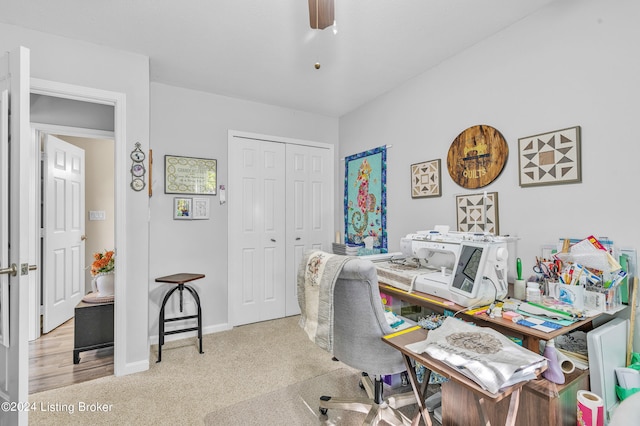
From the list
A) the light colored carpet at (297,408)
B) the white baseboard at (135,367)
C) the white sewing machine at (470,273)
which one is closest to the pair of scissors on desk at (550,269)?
the white sewing machine at (470,273)

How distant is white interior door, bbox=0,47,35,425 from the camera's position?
132 centimetres

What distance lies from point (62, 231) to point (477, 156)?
419cm

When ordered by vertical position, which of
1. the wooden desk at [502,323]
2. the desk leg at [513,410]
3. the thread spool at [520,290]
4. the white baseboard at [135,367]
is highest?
the thread spool at [520,290]

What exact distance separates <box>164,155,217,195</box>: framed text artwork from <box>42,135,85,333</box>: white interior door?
1289 mm

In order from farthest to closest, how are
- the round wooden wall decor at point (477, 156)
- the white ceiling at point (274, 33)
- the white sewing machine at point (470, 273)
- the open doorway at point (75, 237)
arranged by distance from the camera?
the open doorway at point (75, 237), the round wooden wall decor at point (477, 156), the white ceiling at point (274, 33), the white sewing machine at point (470, 273)

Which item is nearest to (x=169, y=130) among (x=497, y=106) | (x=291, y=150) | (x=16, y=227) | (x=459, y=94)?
(x=291, y=150)

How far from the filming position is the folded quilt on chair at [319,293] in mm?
1456

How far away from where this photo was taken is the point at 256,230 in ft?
11.4

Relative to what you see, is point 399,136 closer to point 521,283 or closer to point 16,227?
point 521,283

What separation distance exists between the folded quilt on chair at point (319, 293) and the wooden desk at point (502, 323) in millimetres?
603

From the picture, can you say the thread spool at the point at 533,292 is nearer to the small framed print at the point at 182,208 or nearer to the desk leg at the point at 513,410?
the desk leg at the point at 513,410

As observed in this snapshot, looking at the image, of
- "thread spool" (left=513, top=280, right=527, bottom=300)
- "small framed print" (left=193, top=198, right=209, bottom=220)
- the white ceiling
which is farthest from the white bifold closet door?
"thread spool" (left=513, top=280, right=527, bottom=300)

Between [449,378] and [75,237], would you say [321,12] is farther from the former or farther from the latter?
[75,237]

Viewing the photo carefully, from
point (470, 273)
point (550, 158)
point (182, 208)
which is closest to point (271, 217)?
point (182, 208)
